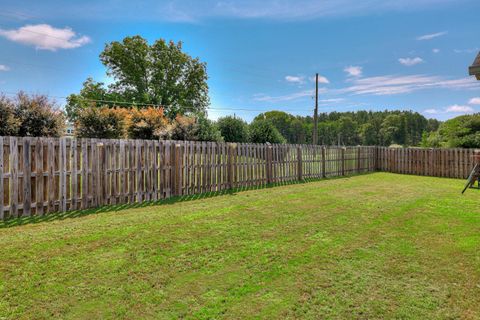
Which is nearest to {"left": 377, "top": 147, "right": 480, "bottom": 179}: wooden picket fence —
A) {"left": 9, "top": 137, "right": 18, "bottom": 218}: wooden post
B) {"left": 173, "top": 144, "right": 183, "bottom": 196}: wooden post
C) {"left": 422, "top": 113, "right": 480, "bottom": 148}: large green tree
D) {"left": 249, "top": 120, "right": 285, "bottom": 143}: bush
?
{"left": 422, "top": 113, "right": 480, "bottom": 148}: large green tree

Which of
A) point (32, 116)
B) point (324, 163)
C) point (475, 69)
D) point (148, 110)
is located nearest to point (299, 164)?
point (324, 163)

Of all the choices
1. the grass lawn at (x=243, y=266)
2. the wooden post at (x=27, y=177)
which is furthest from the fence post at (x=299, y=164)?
the wooden post at (x=27, y=177)

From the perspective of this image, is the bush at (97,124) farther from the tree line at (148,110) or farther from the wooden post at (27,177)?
the wooden post at (27,177)

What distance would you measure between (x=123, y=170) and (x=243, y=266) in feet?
14.5

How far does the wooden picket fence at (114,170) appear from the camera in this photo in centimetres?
513

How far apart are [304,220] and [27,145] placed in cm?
525

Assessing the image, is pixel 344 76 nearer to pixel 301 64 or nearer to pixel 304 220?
pixel 301 64

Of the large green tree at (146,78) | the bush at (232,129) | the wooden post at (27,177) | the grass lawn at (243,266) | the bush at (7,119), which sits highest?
the large green tree at (146,78)

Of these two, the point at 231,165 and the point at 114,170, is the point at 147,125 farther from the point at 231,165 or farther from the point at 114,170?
the point at 114,170

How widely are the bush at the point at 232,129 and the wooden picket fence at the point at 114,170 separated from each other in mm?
9139

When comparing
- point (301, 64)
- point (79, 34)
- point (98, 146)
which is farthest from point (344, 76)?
point (98, 146)

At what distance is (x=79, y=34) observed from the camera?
2253 cm

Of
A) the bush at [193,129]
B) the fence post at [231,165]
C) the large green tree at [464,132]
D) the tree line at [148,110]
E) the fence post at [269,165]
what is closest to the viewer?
the tree line at [148,110]

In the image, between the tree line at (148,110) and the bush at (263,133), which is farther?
the bush at (263,133)
